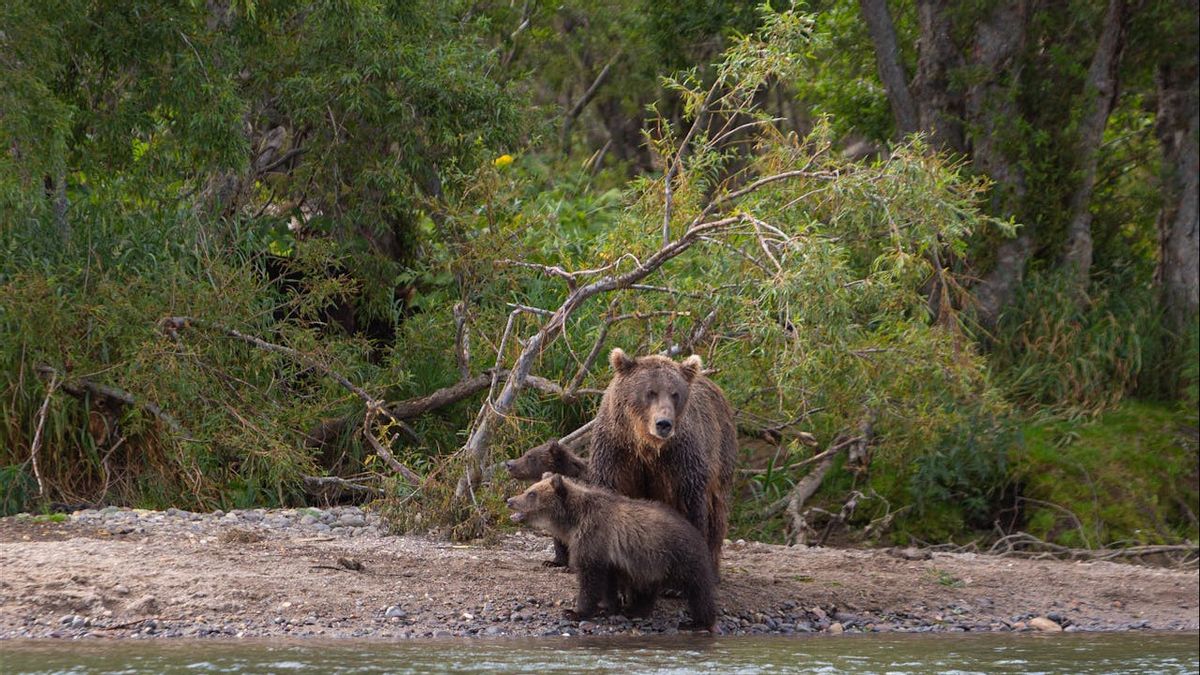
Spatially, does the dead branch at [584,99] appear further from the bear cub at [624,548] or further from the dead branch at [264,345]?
the bear cub at [624,548]

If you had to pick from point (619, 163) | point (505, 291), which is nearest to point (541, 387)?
point (505, 291)

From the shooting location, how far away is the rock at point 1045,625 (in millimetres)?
9922

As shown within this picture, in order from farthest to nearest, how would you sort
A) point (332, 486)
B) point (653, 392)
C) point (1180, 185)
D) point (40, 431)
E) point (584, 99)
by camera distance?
point (584, 99) → point (1180, 185) → point (332, 486) → point (40, 431) → point (653, 392)

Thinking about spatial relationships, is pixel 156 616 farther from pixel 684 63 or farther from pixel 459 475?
pixel 684 63

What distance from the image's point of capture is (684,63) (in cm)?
1617

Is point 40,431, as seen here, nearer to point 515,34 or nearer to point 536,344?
point 536,344

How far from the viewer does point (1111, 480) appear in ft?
45.8

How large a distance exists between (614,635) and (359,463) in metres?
4.71

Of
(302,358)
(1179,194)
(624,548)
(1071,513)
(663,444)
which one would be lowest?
(1071,513)

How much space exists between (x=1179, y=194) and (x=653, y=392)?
32.3 feet

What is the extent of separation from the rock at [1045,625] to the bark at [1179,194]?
6.72 metres

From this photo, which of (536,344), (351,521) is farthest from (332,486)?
(536,344)

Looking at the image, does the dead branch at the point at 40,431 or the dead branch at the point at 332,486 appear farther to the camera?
the dead branch at the point at 332,486

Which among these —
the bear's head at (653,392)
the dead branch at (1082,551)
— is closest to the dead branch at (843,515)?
the dead branch at (1082,551)
